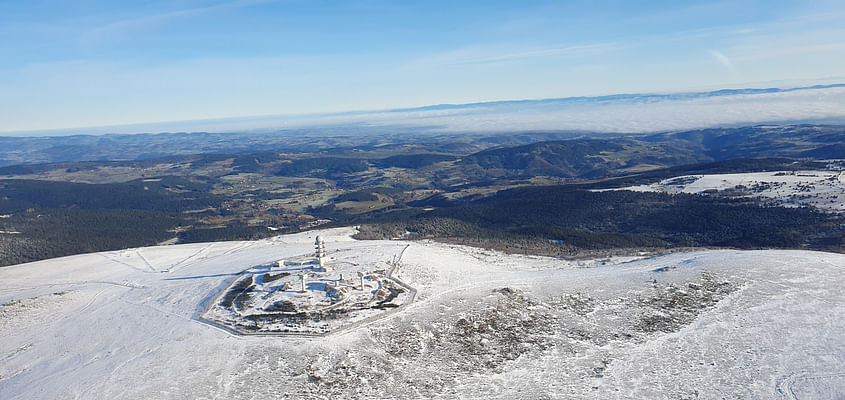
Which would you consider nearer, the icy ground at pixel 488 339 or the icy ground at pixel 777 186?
the icy ground at pixel 488 339

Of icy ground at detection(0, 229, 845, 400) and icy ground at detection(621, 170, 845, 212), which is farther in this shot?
icy ground at detection(621, 170, 845, 212)

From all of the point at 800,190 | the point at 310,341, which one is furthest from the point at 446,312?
the point at 800,190

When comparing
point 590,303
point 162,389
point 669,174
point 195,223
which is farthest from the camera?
point 669,174

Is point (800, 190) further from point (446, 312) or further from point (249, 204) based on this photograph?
point (249, 204)

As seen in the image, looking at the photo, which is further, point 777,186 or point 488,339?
point 777,186
